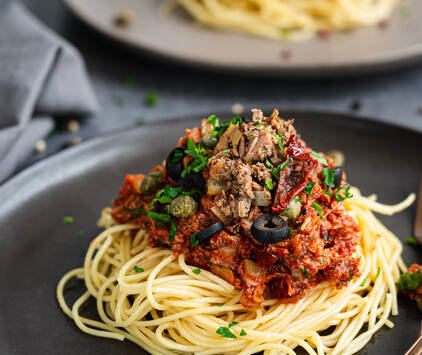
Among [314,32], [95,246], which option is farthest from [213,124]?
[314,32]

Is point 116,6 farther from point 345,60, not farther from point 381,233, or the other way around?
point 381,233

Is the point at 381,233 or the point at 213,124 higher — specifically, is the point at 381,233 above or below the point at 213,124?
below

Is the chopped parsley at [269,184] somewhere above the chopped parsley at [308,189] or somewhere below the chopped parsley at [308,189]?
below

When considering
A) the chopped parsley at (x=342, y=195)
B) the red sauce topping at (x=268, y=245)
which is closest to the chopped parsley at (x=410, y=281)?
the red sauce topping at (x=268, y=245)

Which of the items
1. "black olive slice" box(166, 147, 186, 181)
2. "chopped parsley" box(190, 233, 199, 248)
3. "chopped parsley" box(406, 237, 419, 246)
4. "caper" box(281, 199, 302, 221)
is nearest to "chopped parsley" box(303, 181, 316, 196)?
"caper" box(281, 199, 302, 221)

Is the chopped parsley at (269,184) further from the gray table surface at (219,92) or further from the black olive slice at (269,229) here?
the gray table surface at (219,92)

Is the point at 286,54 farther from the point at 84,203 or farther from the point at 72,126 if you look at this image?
the point at 84,203

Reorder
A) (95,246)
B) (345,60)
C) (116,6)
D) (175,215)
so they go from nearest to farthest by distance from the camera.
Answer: (175,215) < (95,246) < (345,60) < (116,6)
